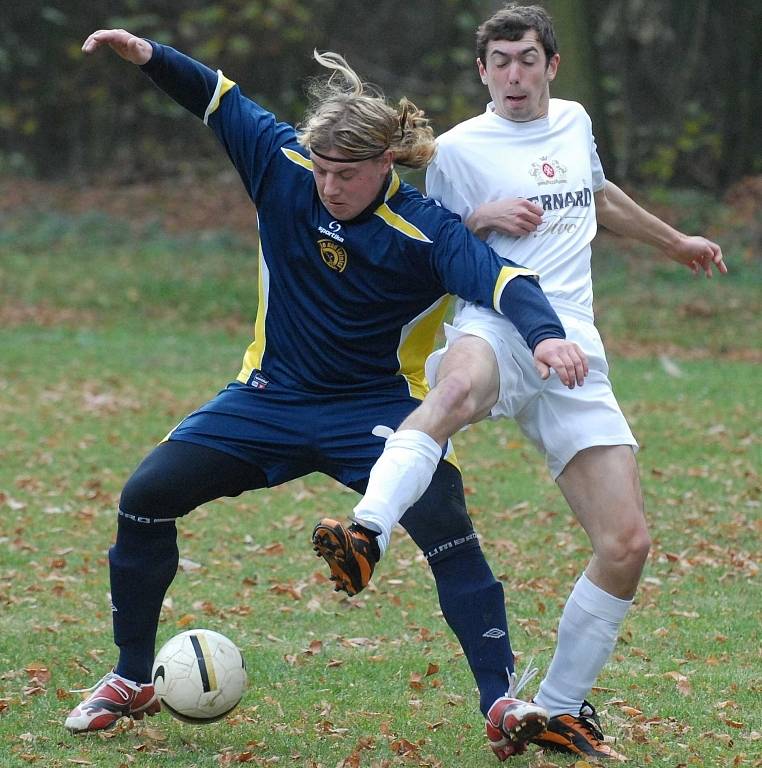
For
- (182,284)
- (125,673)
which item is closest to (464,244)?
(125,673)

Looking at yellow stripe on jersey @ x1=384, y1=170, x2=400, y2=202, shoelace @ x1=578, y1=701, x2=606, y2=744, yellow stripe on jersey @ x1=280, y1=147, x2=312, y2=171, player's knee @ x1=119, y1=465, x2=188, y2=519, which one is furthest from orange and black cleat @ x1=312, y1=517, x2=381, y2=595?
yellow stripe on jersey @ x1=280, y1=147, x2=312, y2=171

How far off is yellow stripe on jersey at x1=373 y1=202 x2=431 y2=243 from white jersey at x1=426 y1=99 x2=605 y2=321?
1.03 feet

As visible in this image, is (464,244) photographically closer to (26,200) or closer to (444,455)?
(444,455)

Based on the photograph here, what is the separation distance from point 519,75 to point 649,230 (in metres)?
0.98

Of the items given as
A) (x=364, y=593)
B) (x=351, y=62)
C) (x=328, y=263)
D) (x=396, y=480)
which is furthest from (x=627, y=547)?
(x=351, y=62)

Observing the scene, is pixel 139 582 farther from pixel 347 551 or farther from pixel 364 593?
pixel 364 593

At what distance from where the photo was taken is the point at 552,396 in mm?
4781

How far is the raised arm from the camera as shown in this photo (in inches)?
217

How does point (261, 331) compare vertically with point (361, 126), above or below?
below

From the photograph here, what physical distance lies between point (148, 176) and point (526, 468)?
17499 millimetres

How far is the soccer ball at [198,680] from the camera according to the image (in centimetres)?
486

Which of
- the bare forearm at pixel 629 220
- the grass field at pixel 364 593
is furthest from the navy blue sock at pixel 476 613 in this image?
the bare forearm at pixel 629 220

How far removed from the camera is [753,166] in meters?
23.3

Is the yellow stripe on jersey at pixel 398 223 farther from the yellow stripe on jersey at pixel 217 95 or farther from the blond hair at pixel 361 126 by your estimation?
the yellow stripe on jersey at pixel 217 95
